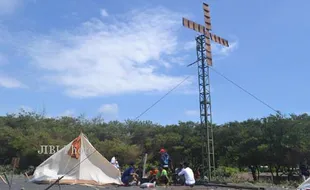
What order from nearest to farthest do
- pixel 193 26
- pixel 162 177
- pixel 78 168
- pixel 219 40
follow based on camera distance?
1. pixel 162 177
2. pixel 78 168
3. pixel 193 26
4. pixel 219 40

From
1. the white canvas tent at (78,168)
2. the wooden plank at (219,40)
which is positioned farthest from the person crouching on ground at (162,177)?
the wooden plank at (219,40)

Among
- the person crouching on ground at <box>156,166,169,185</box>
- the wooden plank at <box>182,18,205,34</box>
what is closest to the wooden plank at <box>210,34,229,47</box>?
the wooden plank at <box>182,18,205,34</box>

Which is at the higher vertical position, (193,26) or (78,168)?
(193,26)

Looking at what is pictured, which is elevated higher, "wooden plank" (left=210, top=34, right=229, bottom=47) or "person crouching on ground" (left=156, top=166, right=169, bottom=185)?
"wooden plank" (left=210, top=34, right=229, bottom=47)

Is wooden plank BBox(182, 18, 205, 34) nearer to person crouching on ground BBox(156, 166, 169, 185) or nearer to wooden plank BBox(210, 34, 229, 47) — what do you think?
wooden plank BBox(210, 34, 229, 47)

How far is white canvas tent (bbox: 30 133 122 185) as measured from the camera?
60.8 ft

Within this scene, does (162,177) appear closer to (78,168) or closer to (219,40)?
(78,168)

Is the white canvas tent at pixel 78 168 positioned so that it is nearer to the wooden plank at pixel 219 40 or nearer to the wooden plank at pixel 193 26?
the wooden plank at pixel 193 26

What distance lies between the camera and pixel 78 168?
18.8 m

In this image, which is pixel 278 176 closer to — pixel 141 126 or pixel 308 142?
pixel 308 142

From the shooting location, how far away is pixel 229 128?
3606 centimetres

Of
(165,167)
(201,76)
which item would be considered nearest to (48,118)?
(201,76)

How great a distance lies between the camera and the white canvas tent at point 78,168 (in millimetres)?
18547

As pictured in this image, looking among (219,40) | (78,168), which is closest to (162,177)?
(78,168)
